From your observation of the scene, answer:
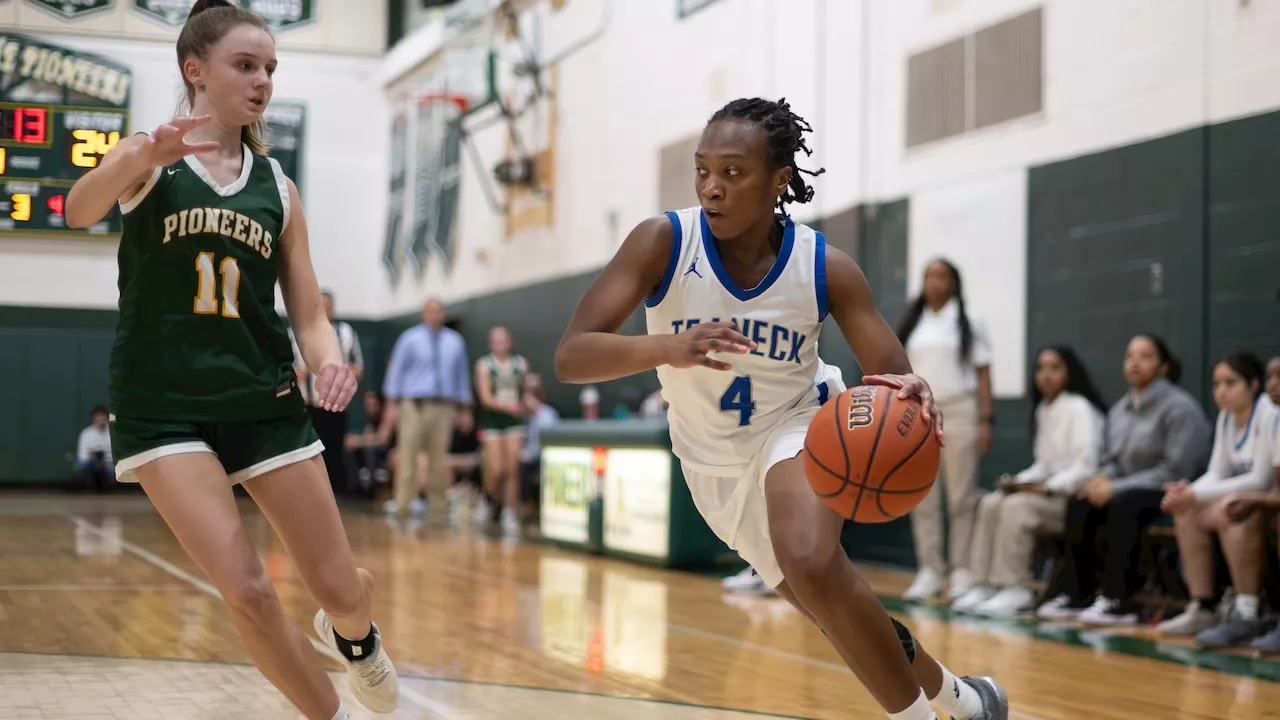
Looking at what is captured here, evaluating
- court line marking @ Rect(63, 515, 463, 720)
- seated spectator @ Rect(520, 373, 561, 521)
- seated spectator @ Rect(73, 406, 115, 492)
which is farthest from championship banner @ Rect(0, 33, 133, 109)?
seated spectator @ Rect(73, 406, 115, 492)

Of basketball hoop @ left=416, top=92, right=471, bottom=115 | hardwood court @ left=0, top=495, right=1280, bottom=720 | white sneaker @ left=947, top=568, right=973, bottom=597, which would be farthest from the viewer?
basketball hoop @ left=416, top=92, right=471, bottom=115

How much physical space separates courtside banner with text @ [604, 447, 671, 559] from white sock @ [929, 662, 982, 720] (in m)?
5.39

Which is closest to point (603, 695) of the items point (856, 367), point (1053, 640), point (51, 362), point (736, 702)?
point (736, 702)

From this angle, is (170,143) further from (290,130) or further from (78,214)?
(290,130)

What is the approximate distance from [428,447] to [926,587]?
609 cm

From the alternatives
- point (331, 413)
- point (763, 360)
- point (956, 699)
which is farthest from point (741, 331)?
point (331, 413)

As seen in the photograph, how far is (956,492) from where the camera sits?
305 inches

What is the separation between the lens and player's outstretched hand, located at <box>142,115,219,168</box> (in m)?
2.81

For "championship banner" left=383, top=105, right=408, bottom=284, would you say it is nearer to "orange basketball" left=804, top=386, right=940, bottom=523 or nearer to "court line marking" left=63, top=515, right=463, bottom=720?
"court line marking" left=63, top=515, right=463, bottom=720

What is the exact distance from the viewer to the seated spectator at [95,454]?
53.9ft

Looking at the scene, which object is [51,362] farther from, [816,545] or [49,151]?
[816,545]

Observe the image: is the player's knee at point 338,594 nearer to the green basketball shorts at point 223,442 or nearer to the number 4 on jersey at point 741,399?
the green basketball shorts at point 223,442

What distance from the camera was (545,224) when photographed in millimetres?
15156

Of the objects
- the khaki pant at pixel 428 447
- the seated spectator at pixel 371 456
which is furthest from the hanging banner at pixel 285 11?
the seated spectator at pixel 371 456
